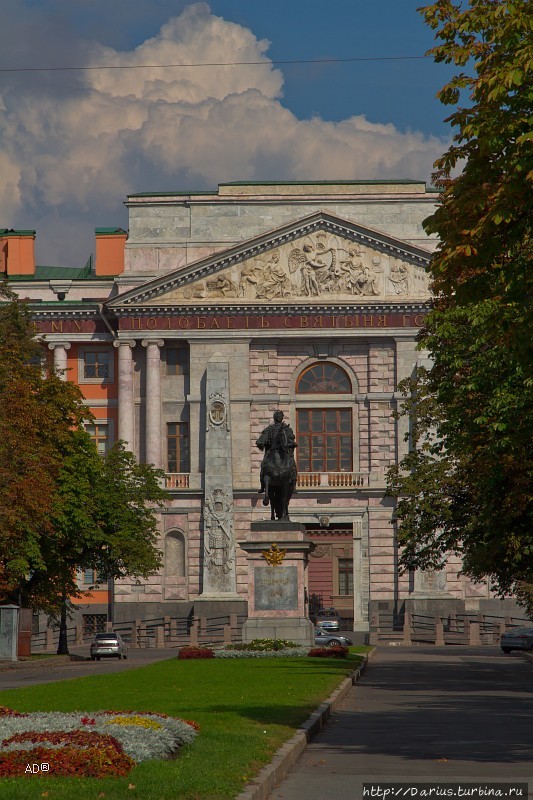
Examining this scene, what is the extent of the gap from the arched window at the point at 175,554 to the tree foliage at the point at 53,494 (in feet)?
41.3

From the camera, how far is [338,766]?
60.6ft

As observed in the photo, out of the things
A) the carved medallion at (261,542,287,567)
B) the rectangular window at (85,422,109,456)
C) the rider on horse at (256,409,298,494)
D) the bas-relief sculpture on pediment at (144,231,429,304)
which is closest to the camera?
the carved medallion at (261,542,287,567)

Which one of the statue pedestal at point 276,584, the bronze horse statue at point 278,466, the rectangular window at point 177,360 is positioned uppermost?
the rectangular window at point 177,360

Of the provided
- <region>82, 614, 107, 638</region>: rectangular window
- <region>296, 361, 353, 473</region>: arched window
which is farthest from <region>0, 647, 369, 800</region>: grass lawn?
<region>82, 614, 107, 638</region>: rectangular window

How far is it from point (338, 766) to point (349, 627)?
3059 inches

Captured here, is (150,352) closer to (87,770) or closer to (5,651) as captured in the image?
(5,651)

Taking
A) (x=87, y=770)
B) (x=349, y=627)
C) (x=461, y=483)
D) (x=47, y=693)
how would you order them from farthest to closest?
1. (x=349, y=627)
2. (x=461, y=483)
3. (x=47, y=693)
4. (x=87, y=770)

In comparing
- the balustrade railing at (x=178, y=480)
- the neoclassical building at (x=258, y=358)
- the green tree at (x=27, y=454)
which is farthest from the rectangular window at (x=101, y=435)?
the green tree at (x=27, y=454)

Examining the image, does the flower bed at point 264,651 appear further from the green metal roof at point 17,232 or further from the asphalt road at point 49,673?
the green metal roof at point 17,232

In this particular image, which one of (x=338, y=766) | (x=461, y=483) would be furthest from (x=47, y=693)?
(x=461, y=483)

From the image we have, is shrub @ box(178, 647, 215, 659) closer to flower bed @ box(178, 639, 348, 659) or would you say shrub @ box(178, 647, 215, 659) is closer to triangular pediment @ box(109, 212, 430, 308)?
flower bed @ box(178, 639, 348, 659)

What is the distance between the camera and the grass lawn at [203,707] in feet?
45.8

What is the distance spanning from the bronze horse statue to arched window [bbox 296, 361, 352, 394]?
35.6m

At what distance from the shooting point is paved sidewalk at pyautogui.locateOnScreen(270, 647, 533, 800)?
56.1 feet
